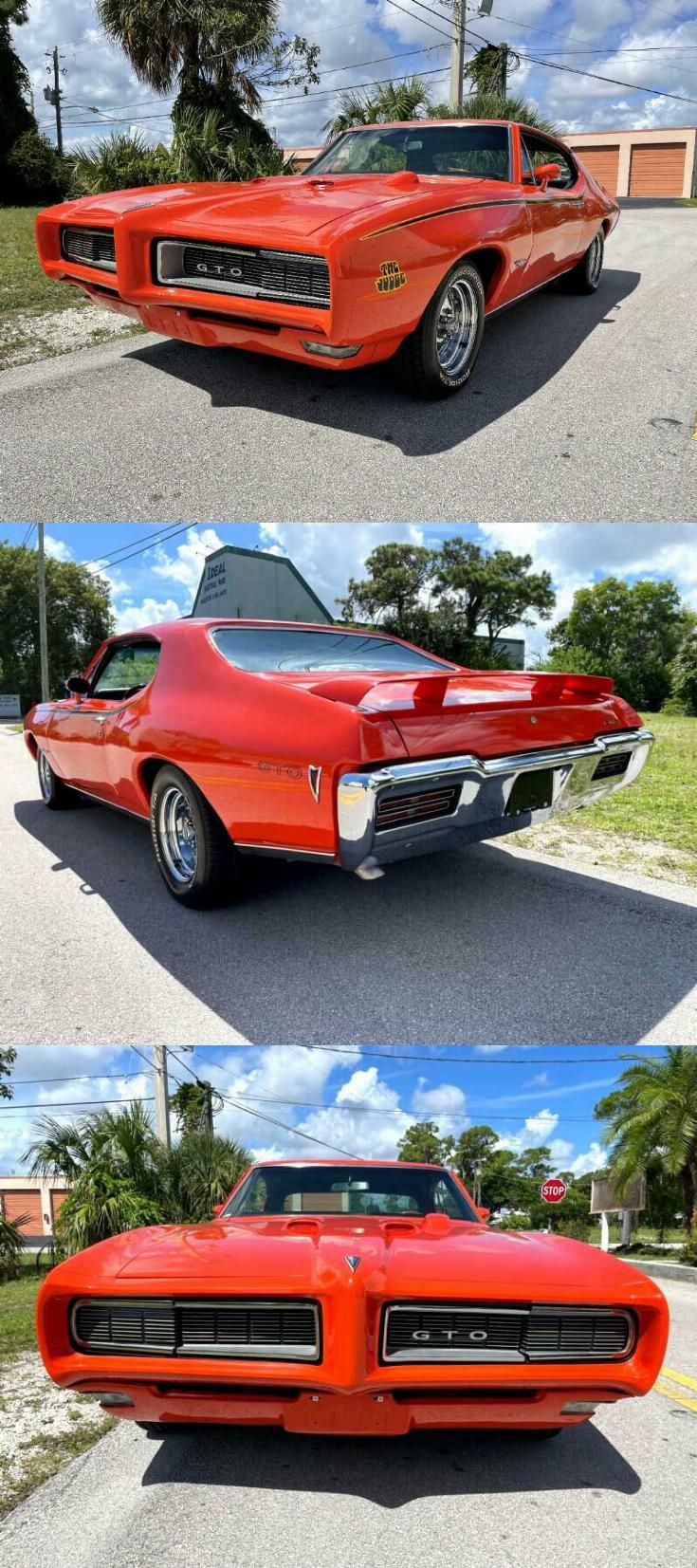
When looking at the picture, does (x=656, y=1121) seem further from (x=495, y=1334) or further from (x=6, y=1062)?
(x=495, y=1334)

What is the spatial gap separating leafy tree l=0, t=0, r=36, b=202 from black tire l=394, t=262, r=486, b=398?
1633cm

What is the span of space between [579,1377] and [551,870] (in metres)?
3.02

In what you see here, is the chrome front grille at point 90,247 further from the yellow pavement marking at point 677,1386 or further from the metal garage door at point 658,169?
the metal garage door at point 658,169

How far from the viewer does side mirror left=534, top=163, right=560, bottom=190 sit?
620 cm

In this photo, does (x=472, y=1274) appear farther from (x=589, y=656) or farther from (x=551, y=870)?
(x=589, y=656)

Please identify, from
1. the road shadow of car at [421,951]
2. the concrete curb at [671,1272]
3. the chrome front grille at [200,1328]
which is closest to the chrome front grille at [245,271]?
the road shadow of car at [421,951]

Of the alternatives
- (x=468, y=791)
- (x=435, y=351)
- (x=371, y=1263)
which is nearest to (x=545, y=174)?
(x=435, y=351)

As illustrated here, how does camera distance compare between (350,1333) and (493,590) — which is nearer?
(350,1333)

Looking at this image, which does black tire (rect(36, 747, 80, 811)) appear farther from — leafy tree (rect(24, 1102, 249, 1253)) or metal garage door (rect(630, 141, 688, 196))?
metal garage door (rect(630, 141, 688, 196))

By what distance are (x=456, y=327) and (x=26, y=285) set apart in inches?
219

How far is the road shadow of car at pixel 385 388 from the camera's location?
510cm

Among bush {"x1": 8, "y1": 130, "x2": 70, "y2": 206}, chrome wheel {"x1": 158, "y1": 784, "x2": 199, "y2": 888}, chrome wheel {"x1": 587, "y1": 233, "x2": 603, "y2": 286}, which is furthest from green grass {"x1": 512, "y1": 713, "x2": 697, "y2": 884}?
bush {"x1": 8, "y1": 130, "x2": 70, "y2": 206}

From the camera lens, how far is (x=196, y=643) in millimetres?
3980

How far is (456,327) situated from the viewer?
17.0 feet
